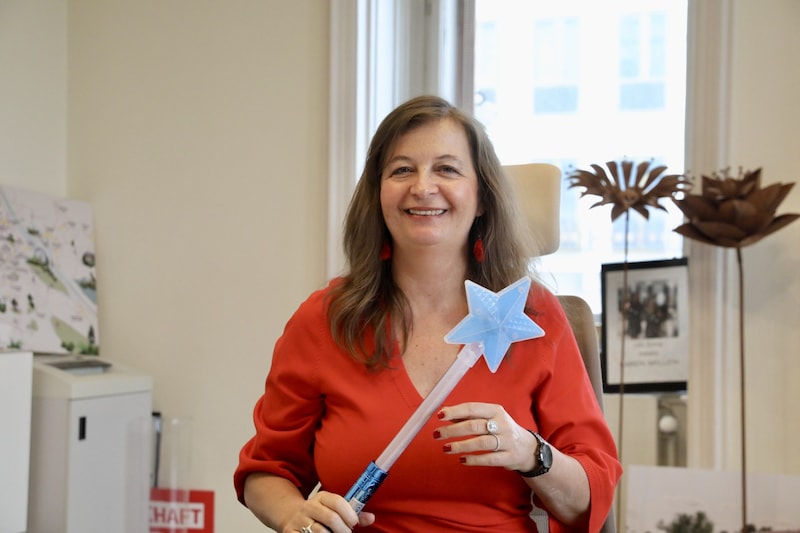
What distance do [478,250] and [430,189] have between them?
172 mm

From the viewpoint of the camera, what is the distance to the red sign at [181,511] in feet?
8.90

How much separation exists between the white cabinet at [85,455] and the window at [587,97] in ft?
4.38

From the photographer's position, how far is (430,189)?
1.40 meters

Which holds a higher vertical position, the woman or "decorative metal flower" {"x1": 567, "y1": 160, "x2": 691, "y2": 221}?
"decorative metal flower" {"x1": 567, "y1": 160, "x2": 691, "y2": 221}

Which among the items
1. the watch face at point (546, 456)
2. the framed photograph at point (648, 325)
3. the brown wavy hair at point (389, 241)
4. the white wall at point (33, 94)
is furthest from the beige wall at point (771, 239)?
the white wall at point (33, 94)

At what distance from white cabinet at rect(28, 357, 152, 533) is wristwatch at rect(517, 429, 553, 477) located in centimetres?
159

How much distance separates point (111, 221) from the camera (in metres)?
2.92

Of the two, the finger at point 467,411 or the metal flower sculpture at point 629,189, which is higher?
the metal flower sculpture at point 629,189

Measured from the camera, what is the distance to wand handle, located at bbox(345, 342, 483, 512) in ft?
3.68

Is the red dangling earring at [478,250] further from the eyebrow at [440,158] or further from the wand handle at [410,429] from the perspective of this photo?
the wand handle at [410,429]

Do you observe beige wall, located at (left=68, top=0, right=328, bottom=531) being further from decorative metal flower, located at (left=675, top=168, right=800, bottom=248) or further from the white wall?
decorative metal flower, located at (left=675, top=168, right=800, bottom=248)

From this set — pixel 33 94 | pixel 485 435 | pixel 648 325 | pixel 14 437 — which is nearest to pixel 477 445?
pixel 485 435

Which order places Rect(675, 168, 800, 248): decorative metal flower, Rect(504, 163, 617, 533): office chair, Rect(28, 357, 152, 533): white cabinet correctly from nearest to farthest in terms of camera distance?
Rect(504, 163, 617, 533): office chair < Rect(675, 168, 800, 248): decorative metal flower < Rect(28, 357, 152, 533): white cabinet

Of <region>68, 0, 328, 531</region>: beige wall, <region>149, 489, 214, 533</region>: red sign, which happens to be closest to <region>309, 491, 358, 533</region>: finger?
<region>68, 0, 328, 531</region>: beige wall
